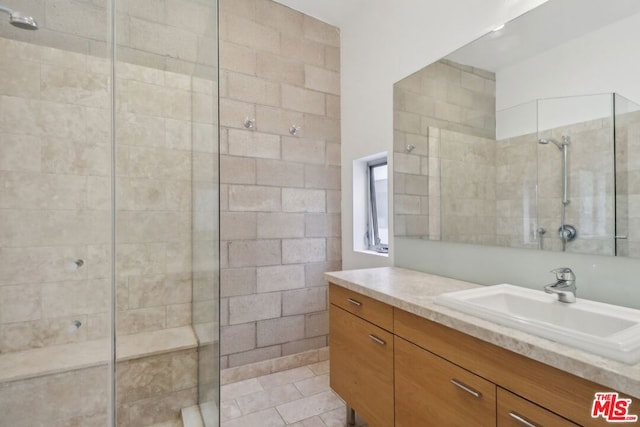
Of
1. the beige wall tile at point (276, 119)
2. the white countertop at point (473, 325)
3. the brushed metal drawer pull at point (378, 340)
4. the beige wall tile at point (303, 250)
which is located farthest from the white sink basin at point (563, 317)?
the beige wall tile at point (276, 119)

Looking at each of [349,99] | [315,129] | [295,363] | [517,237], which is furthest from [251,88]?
[295,363]

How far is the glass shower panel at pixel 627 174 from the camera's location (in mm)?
1038

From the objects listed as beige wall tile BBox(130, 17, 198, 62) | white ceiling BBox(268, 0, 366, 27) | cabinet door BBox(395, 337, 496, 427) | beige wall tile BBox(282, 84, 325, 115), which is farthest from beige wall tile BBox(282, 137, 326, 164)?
cabinet door BBox(395, 337, 496, 427)

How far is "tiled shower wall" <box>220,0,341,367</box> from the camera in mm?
2279

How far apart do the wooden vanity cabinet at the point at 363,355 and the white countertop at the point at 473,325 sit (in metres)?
0.08

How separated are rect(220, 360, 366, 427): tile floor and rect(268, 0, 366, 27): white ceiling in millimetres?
2941

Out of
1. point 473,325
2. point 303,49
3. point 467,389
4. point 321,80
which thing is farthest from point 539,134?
point 303,49

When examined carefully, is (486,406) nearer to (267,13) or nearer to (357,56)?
(357,56)

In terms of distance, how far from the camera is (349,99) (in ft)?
8.54

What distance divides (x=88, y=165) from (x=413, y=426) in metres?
2.21

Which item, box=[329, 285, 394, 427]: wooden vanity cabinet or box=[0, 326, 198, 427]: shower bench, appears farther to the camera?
box=[0, 326, 198, 427]: shower bench

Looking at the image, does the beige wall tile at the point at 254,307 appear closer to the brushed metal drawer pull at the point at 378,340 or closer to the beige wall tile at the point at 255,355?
the beige wall tile at the point at 255,355

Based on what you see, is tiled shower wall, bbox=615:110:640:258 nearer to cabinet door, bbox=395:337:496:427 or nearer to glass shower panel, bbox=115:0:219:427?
cabinet door, bbox=395:337:496:427

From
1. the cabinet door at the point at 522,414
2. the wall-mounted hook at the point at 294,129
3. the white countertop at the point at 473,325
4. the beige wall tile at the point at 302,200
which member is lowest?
the cabinet door at the point at 522,414
